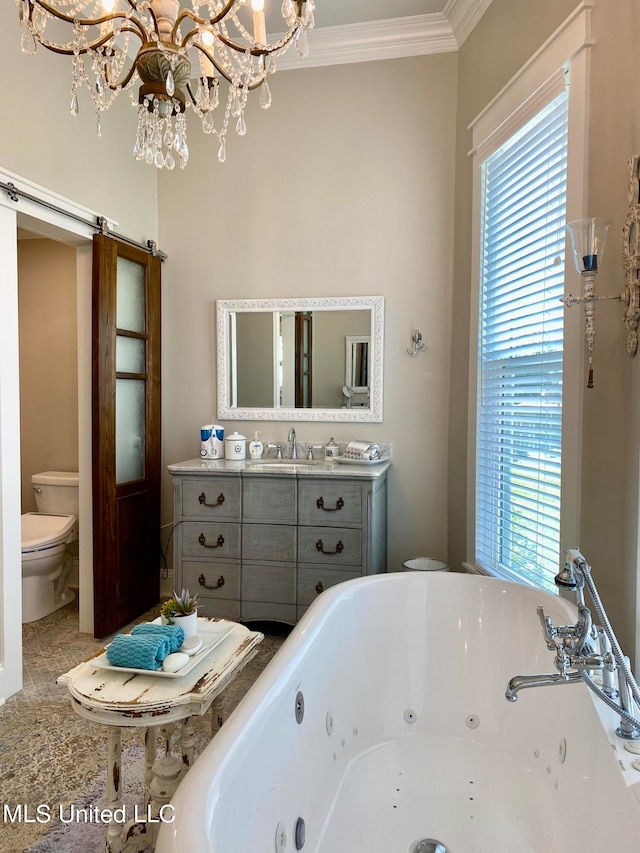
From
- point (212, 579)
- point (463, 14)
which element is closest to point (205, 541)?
point (212, 579)

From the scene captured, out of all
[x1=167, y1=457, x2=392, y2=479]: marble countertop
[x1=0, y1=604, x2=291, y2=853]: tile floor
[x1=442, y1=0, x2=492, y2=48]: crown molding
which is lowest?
[x1=0, y1=604, x2=291, y2=853]: tile floor

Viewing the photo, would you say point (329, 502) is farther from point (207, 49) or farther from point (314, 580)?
point (207, 49)

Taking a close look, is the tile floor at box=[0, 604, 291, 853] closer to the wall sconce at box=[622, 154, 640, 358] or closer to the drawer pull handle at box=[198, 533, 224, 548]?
the drawer pull handle at box=[198, 533, 224, 548]

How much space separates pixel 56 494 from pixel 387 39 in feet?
11.3

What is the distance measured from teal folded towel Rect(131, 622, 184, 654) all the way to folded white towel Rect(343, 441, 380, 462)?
1.67m

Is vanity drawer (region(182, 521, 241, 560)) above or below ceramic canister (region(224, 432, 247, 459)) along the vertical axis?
below

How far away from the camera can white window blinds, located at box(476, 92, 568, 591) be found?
211cm

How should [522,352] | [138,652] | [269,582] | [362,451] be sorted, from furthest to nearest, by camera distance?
[362,451], [269,582], [522,352], [138,652]

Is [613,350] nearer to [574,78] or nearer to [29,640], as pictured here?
[574,78]

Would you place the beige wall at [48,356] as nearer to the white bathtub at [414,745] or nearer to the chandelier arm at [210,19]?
the chandelier arm at [210,19]

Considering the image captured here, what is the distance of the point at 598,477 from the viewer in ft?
5.98

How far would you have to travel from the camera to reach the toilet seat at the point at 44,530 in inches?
127

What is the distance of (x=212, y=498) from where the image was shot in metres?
3.04

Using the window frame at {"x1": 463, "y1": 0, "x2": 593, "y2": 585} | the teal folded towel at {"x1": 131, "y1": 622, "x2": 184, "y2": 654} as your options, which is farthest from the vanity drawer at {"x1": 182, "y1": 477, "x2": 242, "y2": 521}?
the window frame at {"x1": 463, "y1": 0, "x2": 593, "y2": 585}
